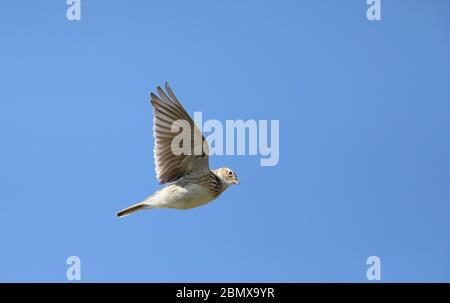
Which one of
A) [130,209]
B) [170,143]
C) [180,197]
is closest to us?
[180,197]

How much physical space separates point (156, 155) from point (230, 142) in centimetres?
107

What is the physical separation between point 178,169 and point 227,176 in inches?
27.1

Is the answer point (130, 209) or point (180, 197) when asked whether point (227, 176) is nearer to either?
point (180, 197)

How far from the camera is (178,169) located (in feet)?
36.2

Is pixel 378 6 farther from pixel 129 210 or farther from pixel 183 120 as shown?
pixel 129 210

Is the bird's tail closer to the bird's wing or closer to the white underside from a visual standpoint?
the white underside

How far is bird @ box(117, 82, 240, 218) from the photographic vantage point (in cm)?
1063

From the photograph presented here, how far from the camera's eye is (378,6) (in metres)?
12.6

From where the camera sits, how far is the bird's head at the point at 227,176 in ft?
36.3

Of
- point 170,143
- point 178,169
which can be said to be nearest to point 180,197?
point 178,169

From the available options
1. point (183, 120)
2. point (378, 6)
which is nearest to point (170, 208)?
point (183, 120)

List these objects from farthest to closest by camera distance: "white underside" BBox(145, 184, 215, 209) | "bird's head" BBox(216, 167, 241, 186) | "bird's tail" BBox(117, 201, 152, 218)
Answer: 1. "bird's head" BBox(216, 167, 241, 186)
2. "bird's tail" BBox(117, 201, 152, 218)
3. "white underside" BBox(145, 184, 215, 209)

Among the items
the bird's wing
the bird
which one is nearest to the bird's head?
the bird
